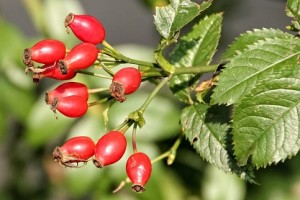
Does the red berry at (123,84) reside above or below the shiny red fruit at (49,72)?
below

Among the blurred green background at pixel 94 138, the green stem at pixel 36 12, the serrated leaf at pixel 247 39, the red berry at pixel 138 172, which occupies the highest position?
the serrated leaf at pixel 247 39

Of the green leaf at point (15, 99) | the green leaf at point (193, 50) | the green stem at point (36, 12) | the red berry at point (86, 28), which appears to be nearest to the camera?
the red berry at point (86, 28)

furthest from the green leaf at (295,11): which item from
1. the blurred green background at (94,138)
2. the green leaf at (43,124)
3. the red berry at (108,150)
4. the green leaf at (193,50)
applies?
the green leaf at (43,124)

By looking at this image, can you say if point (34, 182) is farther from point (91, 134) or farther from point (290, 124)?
point (290, 124)

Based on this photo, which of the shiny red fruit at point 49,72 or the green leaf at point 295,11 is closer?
the shiny red fruit at point 49,72

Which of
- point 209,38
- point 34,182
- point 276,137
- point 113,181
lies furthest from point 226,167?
point 34,182

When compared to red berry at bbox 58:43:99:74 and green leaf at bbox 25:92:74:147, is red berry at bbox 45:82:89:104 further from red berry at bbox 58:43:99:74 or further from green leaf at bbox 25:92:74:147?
green leaf at bbox 25:92:74:147

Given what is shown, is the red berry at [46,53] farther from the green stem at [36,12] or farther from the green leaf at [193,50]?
the green stem at [36,12]
